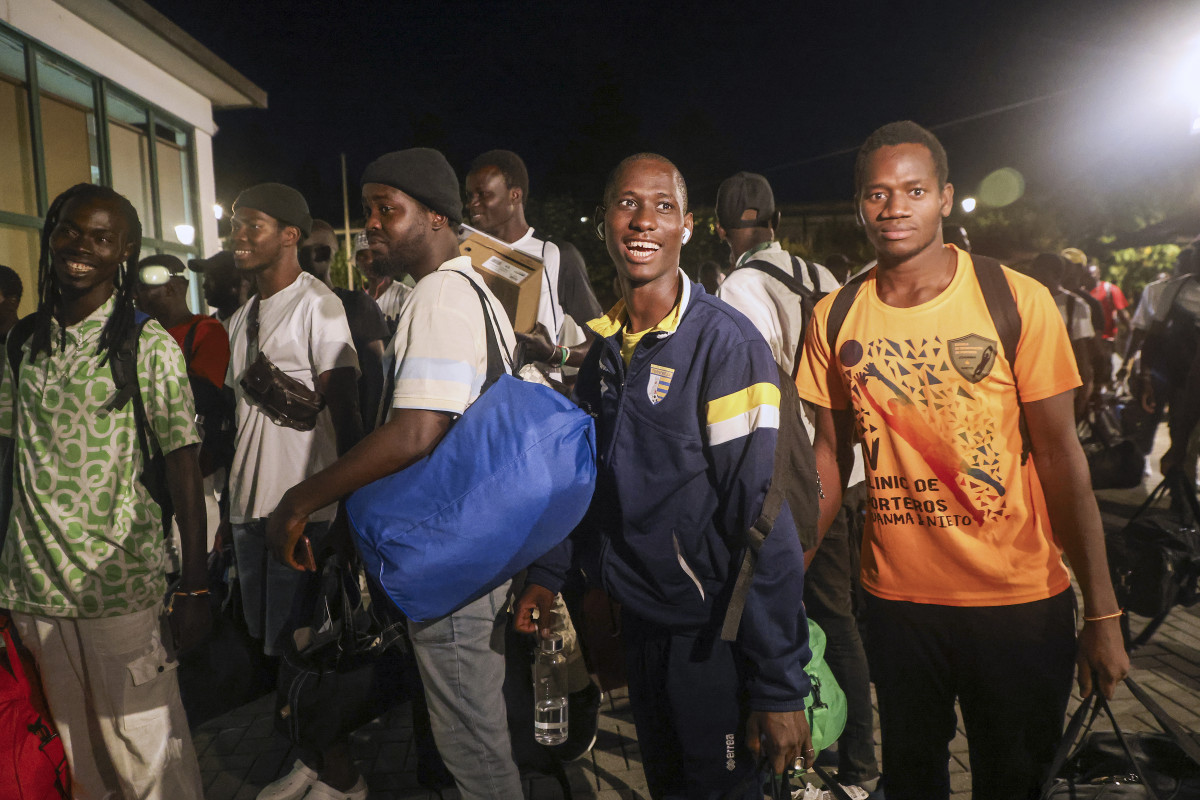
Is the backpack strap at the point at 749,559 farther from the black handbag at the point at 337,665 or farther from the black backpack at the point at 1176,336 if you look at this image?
the black backpack at the point at 1176,336

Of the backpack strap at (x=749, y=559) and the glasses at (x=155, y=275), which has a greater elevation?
the glasses at (x=155, y=275)

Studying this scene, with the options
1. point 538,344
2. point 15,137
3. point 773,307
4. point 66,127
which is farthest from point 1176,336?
point 66,127

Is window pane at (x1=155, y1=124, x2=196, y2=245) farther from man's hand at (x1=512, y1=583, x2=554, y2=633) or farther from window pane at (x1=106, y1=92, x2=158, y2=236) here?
man's hand at (x1=512, y1=583, x2=554, y2=633)

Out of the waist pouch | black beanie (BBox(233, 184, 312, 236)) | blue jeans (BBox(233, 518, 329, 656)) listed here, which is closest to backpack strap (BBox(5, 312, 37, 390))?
the waist pouch

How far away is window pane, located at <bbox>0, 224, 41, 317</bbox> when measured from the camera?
25.7ft

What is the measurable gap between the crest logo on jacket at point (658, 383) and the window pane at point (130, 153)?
10231mm

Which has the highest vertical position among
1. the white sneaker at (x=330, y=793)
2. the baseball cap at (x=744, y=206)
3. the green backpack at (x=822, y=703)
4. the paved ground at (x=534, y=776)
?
the baseball cap at (x=744, y=206)

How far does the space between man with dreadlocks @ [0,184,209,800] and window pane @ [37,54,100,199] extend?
281 inches

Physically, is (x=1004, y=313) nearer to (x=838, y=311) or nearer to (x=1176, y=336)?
(x=838, y=311)

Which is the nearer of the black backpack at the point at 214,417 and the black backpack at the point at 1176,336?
the black backpack at the point at 214,417

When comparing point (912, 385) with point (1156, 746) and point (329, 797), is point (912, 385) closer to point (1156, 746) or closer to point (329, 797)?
point (1156, 746)

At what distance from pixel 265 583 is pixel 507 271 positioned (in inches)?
62.2

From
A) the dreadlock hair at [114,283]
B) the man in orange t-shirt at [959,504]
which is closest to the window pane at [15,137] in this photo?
the dreadlock hair at [114,283]

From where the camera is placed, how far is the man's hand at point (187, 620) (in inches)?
100
